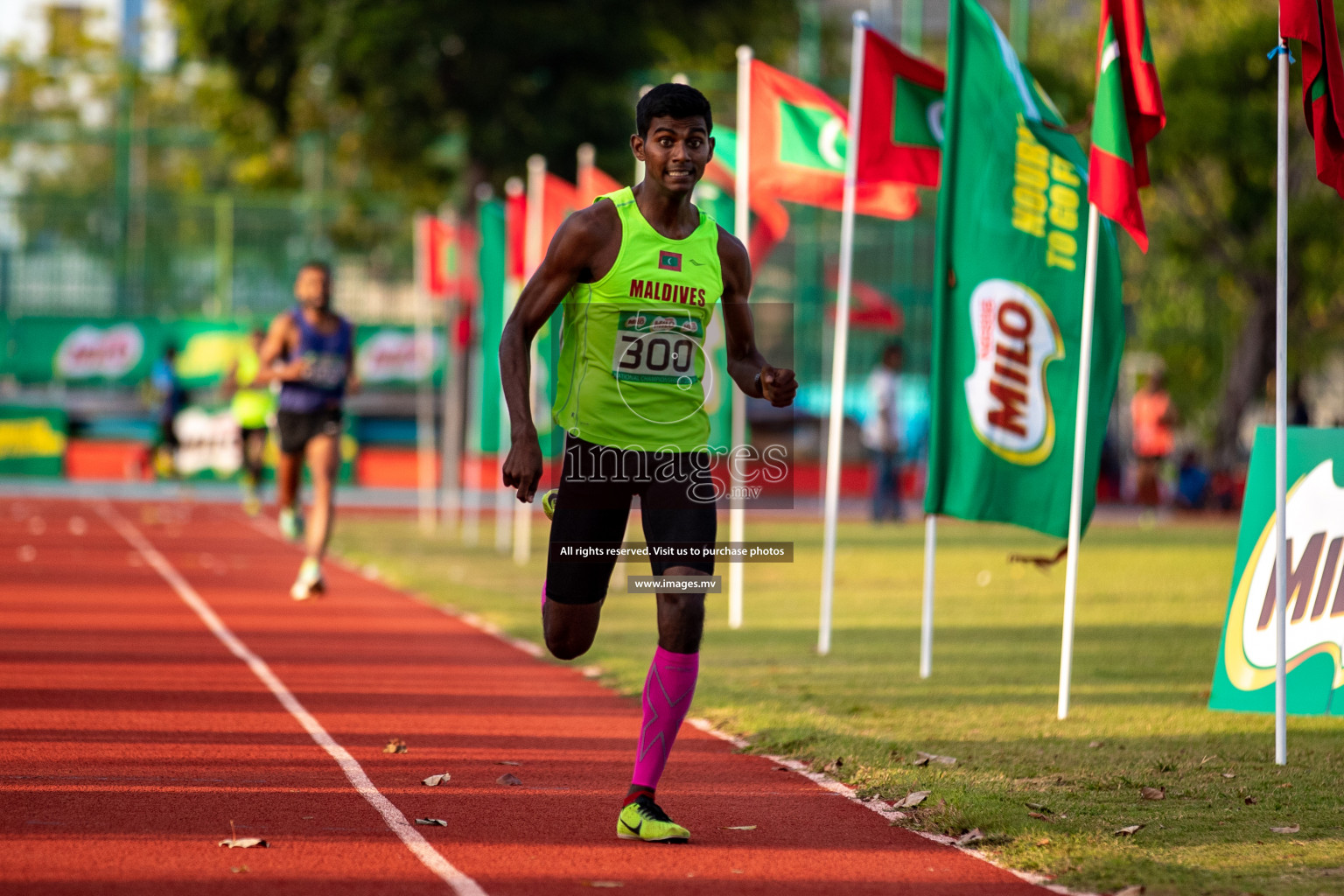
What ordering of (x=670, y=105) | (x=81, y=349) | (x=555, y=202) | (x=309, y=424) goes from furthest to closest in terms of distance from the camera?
1. (x=81, y=349)
2. (x=555, y=202)
3. (x=309, y=424)
4. (x=670, y=105)

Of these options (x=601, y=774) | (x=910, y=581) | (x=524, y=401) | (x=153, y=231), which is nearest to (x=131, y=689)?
(x=601, y=774)

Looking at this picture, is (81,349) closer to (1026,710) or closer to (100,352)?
(100,352)

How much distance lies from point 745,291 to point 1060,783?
2464 mm

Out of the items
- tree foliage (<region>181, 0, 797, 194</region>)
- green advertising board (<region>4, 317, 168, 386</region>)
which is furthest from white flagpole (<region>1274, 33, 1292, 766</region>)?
green advertising board (<region>4, 317, 168, 386</region>)

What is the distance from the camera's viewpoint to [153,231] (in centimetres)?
3475

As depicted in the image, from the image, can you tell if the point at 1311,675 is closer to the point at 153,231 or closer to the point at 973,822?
the point at 973,822

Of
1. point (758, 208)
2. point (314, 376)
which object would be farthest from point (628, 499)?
point (314, 376)

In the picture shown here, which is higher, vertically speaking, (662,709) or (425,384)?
(425,384)

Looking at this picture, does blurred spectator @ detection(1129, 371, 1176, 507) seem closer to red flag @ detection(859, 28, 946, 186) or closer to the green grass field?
the green grass field

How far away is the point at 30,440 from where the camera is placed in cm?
3266

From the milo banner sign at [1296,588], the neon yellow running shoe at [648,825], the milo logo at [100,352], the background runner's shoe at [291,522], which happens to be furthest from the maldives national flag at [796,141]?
the milo logo at [100,352]

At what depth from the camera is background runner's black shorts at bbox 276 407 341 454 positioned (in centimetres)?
1331

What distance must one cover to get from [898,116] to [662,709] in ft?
19.5

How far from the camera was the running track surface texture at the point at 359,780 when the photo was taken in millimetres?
5410
